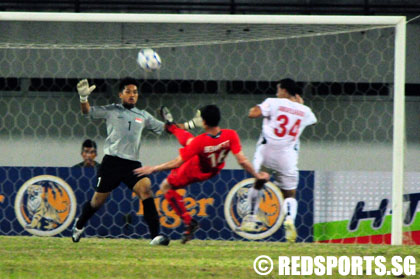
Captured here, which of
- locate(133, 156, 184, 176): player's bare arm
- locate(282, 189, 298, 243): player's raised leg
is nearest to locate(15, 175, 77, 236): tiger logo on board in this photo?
locate(133, 156, 184, 176): player's bare arm

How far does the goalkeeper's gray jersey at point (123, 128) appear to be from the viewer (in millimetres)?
6629

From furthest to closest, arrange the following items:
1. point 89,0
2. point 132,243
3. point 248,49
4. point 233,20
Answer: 1. point 89,0
2. point 248,49
3. point 233,20
4. point 132,243

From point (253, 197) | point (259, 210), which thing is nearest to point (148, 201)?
point (253, 197)

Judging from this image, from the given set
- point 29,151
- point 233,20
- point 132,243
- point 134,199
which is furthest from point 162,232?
point 29,151

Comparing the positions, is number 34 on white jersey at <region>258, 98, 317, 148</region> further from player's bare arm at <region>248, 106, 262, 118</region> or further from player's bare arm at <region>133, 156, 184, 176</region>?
player's bare arm at <region>133, 156, 184, 176</region>

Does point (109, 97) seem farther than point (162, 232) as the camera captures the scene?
Yes

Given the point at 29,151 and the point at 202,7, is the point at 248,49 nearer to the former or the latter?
the point at 202,7

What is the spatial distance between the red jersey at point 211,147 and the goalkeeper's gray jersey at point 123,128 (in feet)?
2.30

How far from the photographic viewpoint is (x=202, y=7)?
12500 millimetres

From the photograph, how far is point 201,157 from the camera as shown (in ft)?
20.5

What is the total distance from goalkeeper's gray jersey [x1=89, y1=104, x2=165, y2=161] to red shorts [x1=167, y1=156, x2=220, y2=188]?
1.42ft

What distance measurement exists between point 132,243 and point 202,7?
6.53m

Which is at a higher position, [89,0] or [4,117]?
[89,0]

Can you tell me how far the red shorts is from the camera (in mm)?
6387
